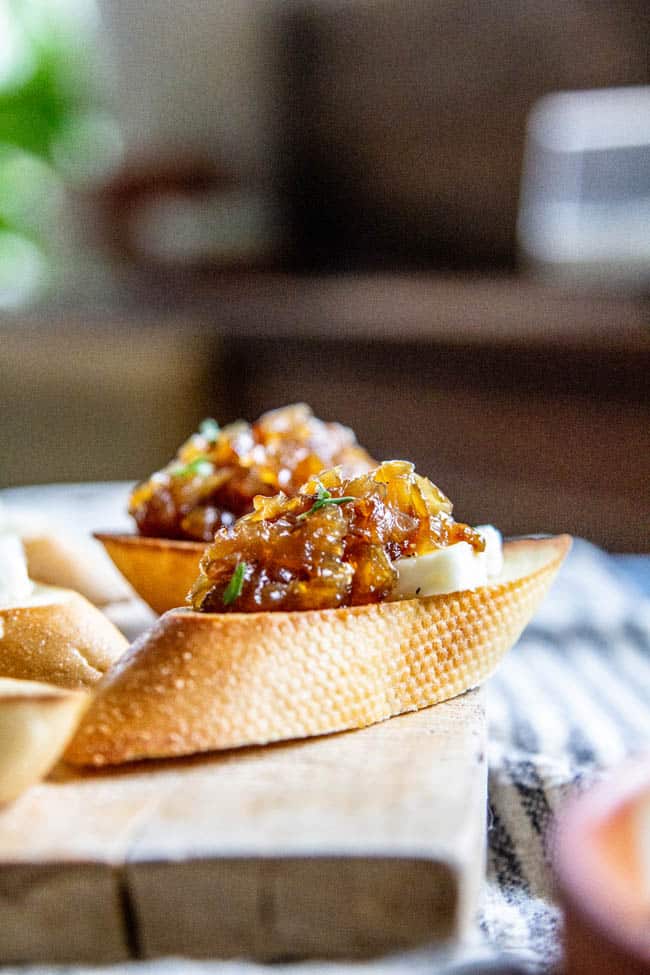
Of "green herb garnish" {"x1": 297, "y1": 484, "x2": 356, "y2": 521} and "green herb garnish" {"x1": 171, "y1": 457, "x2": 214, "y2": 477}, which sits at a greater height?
"green herb garnish" {"x1": 297, "y1": 484, "x2": 356, "y2": 521}

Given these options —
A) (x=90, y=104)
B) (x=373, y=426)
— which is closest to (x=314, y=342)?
A: (x=373, y=426)

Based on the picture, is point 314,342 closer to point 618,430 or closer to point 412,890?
point 618,430

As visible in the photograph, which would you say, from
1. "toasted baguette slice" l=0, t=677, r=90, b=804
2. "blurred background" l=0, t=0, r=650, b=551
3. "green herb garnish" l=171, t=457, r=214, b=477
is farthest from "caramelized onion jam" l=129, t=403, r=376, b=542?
"blurred background" l=0, t=0, r=650, b=551

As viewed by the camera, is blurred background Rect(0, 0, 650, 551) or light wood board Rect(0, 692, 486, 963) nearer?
light wood board Rect(0, 692, 486, 963)

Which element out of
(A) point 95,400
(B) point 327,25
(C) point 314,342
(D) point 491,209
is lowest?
(A) point 95,400

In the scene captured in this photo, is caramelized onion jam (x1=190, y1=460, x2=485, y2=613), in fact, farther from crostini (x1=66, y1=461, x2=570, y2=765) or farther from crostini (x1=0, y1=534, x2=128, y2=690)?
crostini (x1=0, y1=534, x2=128, y2=690)

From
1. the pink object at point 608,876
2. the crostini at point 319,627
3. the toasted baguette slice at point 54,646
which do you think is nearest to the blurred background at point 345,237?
the crostini at point 319,627

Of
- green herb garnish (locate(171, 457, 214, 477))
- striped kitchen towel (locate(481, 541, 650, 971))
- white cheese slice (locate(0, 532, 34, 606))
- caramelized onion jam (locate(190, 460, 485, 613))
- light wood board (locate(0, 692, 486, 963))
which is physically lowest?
striped kitchen towel (locate(481, 541, 650, 971))
